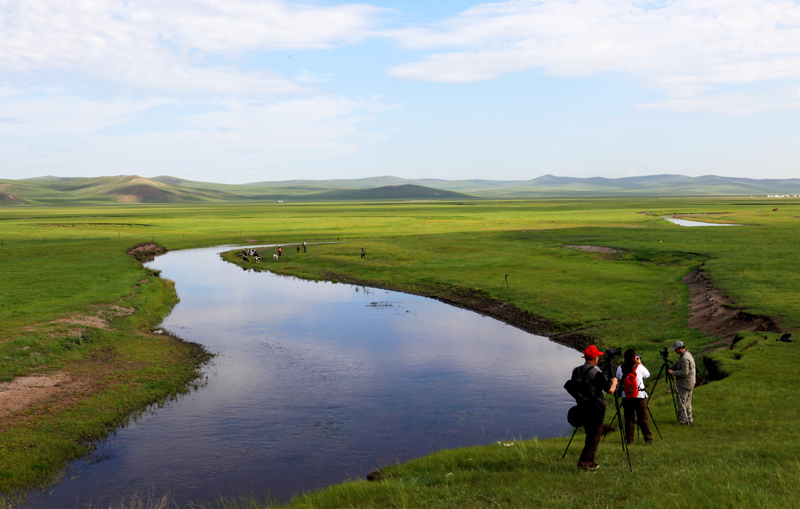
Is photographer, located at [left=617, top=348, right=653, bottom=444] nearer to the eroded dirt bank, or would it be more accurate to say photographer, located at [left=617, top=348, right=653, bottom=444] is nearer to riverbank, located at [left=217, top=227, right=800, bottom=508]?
riverbank, located at [left=217, top=227, right=800, bottom=508]

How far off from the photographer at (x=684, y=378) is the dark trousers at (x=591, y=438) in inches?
193

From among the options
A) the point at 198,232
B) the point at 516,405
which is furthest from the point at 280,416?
the point at 198,232

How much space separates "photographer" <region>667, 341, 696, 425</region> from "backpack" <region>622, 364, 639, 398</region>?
2259 mm

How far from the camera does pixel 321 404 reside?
24.3m

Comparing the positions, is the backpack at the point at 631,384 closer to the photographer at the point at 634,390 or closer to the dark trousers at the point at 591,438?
the photographer at the point at 634,390

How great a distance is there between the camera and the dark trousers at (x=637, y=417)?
1524 cm

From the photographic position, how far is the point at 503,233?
9769cm

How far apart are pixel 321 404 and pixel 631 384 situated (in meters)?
13.5

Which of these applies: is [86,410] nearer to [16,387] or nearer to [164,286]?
[16,387]

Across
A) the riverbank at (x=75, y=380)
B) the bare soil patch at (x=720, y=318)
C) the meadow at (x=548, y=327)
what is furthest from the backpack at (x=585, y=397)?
the bare soil patch at (x=720, y=318)

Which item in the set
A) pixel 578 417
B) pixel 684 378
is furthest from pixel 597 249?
pixel 578 417

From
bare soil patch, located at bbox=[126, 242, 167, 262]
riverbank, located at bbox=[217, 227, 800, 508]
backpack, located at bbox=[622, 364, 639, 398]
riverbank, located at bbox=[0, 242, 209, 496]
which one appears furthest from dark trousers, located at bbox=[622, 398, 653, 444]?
bare soil patch, located at bbox=[126, 242, 167, 262]

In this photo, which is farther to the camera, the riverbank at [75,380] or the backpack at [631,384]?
the riverbank at [75,380]

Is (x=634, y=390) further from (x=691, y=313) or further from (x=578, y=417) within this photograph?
(x=691, y=313)
